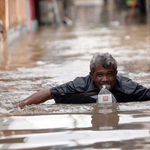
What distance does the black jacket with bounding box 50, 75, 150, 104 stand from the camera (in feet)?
15.3

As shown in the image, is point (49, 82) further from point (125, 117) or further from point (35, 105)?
point (125, 117)

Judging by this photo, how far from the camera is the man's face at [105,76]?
175 inches

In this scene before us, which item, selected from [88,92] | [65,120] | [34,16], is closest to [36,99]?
[88,92]

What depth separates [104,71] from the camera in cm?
446

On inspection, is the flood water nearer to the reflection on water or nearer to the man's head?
the reflection on water

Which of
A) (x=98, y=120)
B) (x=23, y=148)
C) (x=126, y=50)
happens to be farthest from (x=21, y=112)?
(x=126, y=50)

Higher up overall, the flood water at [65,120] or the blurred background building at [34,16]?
the blurred background building at [34,16]

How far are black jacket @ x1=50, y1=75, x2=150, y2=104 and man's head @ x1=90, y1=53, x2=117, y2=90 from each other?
0.16m

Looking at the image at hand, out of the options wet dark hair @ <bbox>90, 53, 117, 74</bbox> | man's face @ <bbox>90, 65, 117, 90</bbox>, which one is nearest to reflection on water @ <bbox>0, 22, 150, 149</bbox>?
man's face @ <bbox>90, 65, 117, 90</bbox>

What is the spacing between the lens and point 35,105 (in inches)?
183

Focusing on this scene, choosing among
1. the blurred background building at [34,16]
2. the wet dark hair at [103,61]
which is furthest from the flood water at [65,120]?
the blurred background building at [34,16]

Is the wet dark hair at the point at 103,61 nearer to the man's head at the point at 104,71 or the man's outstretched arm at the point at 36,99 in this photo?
the man's head at the point at 104,71

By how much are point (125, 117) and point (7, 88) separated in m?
2.63

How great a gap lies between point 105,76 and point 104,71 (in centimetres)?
6
